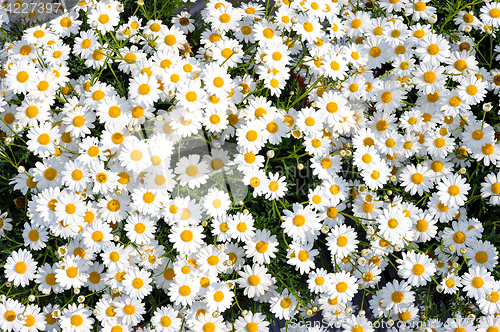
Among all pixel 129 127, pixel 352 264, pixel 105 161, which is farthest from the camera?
pixel 352 264

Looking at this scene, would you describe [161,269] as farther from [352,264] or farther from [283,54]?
[283,54]

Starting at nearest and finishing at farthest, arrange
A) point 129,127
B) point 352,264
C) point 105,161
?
point 129,127 → point 105,161 → point 352,264

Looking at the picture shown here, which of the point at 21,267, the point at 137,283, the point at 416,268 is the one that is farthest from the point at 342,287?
the point at 21,267

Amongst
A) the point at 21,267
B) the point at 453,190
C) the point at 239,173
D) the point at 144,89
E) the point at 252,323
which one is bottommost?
the point at 252,323

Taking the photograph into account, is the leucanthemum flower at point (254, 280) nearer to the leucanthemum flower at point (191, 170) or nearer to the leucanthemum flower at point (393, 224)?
the leucanthemum flower at point (191, 170)

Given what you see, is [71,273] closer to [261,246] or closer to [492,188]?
[261,246]

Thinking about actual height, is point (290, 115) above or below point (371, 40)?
below

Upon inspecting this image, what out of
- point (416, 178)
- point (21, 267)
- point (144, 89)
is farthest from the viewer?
point (416, 178)

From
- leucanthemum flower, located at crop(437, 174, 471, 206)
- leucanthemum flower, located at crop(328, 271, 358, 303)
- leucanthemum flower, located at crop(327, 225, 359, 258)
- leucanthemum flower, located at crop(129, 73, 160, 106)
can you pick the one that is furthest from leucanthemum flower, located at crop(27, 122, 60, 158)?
leucanthemum flower, located at crop(437, 174, 471, 206)

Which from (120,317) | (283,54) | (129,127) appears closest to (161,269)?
(120,317)
